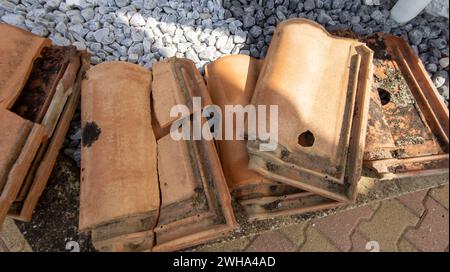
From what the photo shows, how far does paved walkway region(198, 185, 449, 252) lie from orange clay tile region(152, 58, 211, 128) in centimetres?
123

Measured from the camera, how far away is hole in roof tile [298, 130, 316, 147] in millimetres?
2180

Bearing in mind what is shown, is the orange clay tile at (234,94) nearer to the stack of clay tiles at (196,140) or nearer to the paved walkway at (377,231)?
the stack of clay tiles at (196,140)

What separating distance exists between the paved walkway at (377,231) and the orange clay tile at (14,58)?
181cm

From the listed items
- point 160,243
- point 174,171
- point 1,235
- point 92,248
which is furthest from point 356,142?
point 1,235

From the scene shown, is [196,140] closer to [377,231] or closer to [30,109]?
[30,109]

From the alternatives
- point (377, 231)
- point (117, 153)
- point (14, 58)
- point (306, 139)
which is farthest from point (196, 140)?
point (377, 231)

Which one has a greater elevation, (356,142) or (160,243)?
(356,142)

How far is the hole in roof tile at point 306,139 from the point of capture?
7.15 ft

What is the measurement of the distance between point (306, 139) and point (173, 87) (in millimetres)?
851

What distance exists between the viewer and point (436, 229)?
3.04m

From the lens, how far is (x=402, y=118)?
253cm

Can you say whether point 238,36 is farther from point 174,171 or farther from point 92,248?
point 92,248

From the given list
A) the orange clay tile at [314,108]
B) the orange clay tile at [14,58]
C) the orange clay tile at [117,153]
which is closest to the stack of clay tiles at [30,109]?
the orange clay tile at [14,58]
